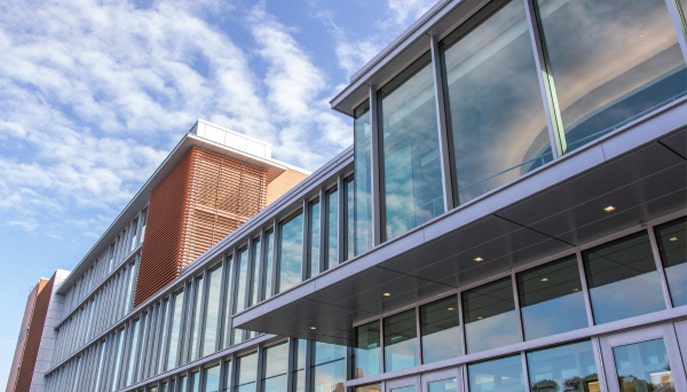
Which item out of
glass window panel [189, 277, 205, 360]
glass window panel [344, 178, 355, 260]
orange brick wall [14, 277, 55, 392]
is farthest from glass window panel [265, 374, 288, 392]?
orange brick wall [14, 277, 55, 392]

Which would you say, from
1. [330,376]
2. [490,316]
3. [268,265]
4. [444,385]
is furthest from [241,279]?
[490,316]

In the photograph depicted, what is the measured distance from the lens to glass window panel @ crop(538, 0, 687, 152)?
688 cm

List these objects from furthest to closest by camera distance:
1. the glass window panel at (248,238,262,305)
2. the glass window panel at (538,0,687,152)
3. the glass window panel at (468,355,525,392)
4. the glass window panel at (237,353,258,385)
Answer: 1. the glass window panel at (248,238,262,305)
2. the glass window panel at (237,353,258,385)
3. the glass window panel at (468,355,525,392)
4. the glass window panel at (538,0,687,152)

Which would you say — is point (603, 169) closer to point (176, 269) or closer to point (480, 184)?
point (480, 184)

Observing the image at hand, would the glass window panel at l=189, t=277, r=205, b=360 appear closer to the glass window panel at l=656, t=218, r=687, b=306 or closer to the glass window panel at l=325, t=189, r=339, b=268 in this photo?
the glass window panel at l=325, t=189, r=339, b=268

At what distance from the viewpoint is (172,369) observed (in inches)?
797

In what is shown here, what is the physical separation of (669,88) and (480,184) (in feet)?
8.77

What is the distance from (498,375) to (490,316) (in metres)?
0.93

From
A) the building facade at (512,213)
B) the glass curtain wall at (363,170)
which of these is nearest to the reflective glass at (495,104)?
the building facade at (512,213)

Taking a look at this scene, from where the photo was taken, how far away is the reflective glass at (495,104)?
8.11 m

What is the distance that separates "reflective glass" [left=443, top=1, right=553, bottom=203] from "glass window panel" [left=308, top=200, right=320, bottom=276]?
251 inches

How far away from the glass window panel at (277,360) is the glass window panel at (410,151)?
19.8 ft

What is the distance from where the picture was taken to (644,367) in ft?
24.0

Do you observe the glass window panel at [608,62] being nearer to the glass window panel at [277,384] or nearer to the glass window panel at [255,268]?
the glass window panel at [277,384]
